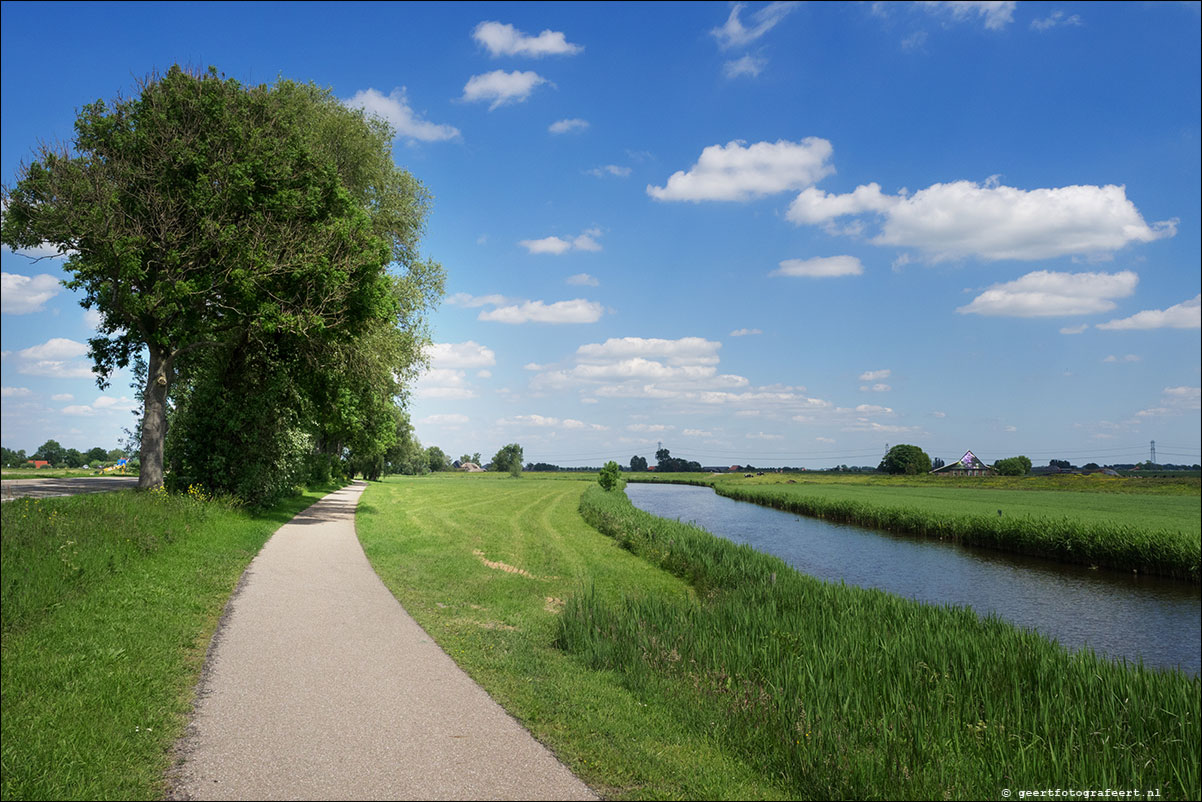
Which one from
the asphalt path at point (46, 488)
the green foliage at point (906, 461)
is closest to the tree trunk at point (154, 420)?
the asphalt path at point (46, 488)

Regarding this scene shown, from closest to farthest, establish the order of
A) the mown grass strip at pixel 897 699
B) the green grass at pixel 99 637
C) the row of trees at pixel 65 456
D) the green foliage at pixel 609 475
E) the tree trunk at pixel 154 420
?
the green grass at pixel 99 637
the mown grass strip at pixel 897 699
the tree trunk at pixel 154 420
the green foliage at pixel 609 475
the row of trees at pixel 65 456

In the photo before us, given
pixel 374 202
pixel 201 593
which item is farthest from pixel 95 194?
pixel 201 593

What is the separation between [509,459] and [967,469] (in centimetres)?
12975

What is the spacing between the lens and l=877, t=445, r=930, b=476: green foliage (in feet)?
286

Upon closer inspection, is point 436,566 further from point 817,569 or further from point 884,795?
point 817,569

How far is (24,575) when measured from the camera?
9.33m

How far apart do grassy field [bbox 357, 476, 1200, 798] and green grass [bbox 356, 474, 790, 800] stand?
3cm

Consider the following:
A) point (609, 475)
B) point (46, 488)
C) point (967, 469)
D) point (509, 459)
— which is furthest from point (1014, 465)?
point (509, 459)

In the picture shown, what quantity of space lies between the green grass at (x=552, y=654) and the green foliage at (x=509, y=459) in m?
152

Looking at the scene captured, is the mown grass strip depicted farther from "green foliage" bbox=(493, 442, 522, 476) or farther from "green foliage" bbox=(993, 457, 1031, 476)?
"green foliage" bbox=(493, 442, 522, 476)

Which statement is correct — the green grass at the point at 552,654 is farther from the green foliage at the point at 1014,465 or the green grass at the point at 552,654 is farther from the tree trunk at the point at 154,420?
the green foliage at the point at 1014,465

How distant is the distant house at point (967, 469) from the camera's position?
74625mm

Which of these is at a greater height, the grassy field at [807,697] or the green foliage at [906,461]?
the green foliage at [906,461]

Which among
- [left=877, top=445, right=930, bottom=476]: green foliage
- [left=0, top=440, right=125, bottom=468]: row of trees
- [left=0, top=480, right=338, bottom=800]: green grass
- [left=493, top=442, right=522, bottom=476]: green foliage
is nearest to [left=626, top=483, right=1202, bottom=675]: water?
[left=0, top=480, right=338, bottom=800]: green grass
